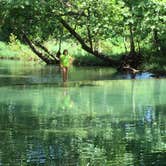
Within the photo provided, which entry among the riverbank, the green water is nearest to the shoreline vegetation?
the riverbank

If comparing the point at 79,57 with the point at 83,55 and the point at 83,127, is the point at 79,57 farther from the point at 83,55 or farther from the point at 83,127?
the point at 83,127

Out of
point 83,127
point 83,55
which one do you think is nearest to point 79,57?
point 83,55

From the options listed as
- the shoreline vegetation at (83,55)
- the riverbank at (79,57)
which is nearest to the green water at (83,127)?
the riverbank at (79,57)

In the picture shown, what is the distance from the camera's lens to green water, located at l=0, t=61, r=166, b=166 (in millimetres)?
9742

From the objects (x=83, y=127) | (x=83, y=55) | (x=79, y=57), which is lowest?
(x=83, y=127)

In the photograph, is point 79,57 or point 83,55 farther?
point 83,55

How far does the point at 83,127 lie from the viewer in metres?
13.0

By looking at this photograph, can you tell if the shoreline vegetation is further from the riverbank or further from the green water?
the green water

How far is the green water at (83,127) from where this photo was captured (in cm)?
974

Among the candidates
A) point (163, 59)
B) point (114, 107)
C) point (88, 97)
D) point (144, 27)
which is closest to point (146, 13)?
point (144, 27)

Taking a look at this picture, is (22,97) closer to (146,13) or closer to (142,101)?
(142,101)

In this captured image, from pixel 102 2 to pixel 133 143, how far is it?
1839 cm

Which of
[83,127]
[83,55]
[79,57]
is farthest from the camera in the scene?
[83,55]

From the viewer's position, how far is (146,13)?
29.8m
